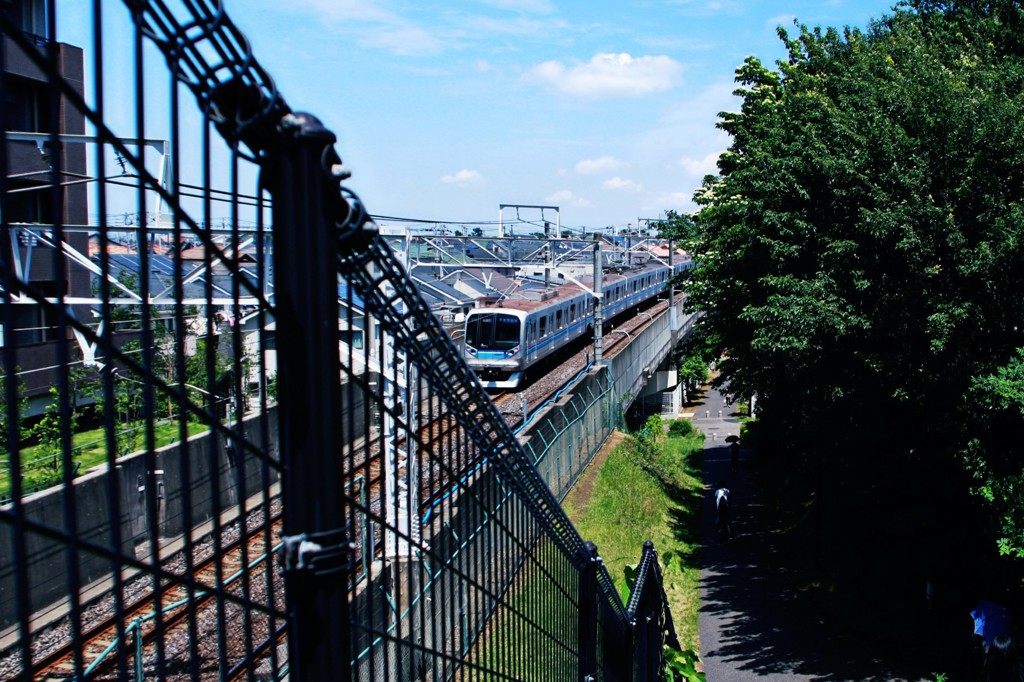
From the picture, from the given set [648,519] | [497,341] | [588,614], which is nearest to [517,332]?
[497,341]

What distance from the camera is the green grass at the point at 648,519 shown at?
593 inches

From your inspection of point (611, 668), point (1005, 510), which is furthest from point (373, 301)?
point (1005, 510)

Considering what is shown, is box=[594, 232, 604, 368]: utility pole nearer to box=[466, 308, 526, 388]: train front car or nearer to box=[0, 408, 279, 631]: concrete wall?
box=[466, 308, 526, 388]: train front car

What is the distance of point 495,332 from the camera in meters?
22.4

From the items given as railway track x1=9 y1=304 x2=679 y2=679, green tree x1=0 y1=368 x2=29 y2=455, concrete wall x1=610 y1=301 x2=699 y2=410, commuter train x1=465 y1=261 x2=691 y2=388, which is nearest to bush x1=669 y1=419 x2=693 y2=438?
concrete wall x1=610 y1=301 x2=699 y2=410

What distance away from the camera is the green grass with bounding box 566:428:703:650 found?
49.4 feet

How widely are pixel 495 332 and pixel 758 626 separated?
34.0 ft

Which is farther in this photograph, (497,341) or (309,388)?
(497,341)

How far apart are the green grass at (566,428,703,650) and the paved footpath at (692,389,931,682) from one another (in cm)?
28

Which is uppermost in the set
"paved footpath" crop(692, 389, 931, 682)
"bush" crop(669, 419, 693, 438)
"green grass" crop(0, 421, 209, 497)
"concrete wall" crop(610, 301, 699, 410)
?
"green grass" crop(0, 421, 209, 497)

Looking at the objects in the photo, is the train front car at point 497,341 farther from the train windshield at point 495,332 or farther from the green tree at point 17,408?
the green tree at point 17,408

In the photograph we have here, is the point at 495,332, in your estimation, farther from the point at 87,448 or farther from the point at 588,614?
the point at 87,448

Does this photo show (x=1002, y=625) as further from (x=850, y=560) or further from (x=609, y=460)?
(x=609, y=460)

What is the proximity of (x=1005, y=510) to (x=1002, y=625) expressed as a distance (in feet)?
6.38
